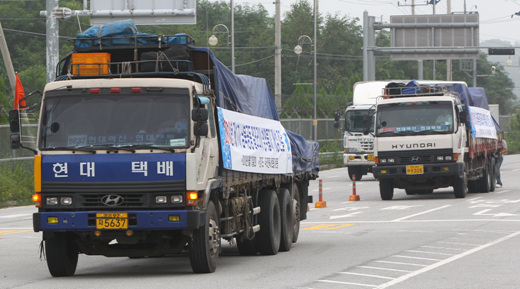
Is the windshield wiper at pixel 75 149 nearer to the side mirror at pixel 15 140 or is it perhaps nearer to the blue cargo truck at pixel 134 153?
the blue cargo truck at pixel 134 153

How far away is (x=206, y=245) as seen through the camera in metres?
13.0

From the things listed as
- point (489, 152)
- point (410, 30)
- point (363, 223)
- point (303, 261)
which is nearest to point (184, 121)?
point (303, 261)

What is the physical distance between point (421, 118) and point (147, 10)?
8.38 meters

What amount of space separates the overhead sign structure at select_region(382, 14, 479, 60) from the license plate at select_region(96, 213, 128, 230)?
4405 centimetres

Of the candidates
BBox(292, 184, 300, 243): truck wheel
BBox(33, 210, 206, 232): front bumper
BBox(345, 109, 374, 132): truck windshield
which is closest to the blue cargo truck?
BBox(33, 210, 206, 232): front bumper

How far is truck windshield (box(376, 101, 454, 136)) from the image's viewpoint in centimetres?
2879

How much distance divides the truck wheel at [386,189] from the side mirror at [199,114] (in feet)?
57.7

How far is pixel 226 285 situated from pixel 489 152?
23121mm

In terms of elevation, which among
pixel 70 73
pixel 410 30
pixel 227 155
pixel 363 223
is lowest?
pixel 363 223

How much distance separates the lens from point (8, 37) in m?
89.1

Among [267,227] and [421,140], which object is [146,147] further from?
[421,140]

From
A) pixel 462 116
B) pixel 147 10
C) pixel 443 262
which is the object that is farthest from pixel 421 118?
pixel 443 262

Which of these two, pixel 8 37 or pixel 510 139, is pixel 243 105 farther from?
pixel 8 37

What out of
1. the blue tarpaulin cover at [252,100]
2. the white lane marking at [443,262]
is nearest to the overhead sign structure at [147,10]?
the blue tarpaulin cover at [252,100]
